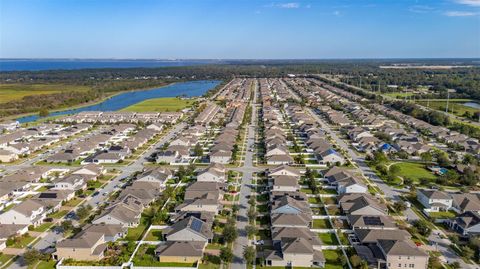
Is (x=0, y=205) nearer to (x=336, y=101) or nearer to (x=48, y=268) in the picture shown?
(x=48, y=268)

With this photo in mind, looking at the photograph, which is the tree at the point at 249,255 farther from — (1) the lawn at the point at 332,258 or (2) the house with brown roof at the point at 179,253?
(1) the lawn at the point at 332,258

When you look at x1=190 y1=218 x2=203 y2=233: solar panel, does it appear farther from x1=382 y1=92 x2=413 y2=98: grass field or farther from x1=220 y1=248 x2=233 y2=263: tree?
x1=382 y1=92 x2=413 y2=98: grass field

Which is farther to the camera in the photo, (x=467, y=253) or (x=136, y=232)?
(x=136, y=232)

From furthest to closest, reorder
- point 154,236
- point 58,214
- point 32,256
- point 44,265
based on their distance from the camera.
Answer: point 58,214
point 154,236
point 44,265
point 32,256

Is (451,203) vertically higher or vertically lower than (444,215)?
higher

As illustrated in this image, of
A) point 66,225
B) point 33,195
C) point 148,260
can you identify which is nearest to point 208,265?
point 148,260

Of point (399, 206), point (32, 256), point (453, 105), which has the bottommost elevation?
point (399, 206)

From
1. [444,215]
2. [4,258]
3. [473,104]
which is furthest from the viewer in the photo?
[473,104]

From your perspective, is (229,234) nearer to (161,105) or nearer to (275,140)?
(275,140)
